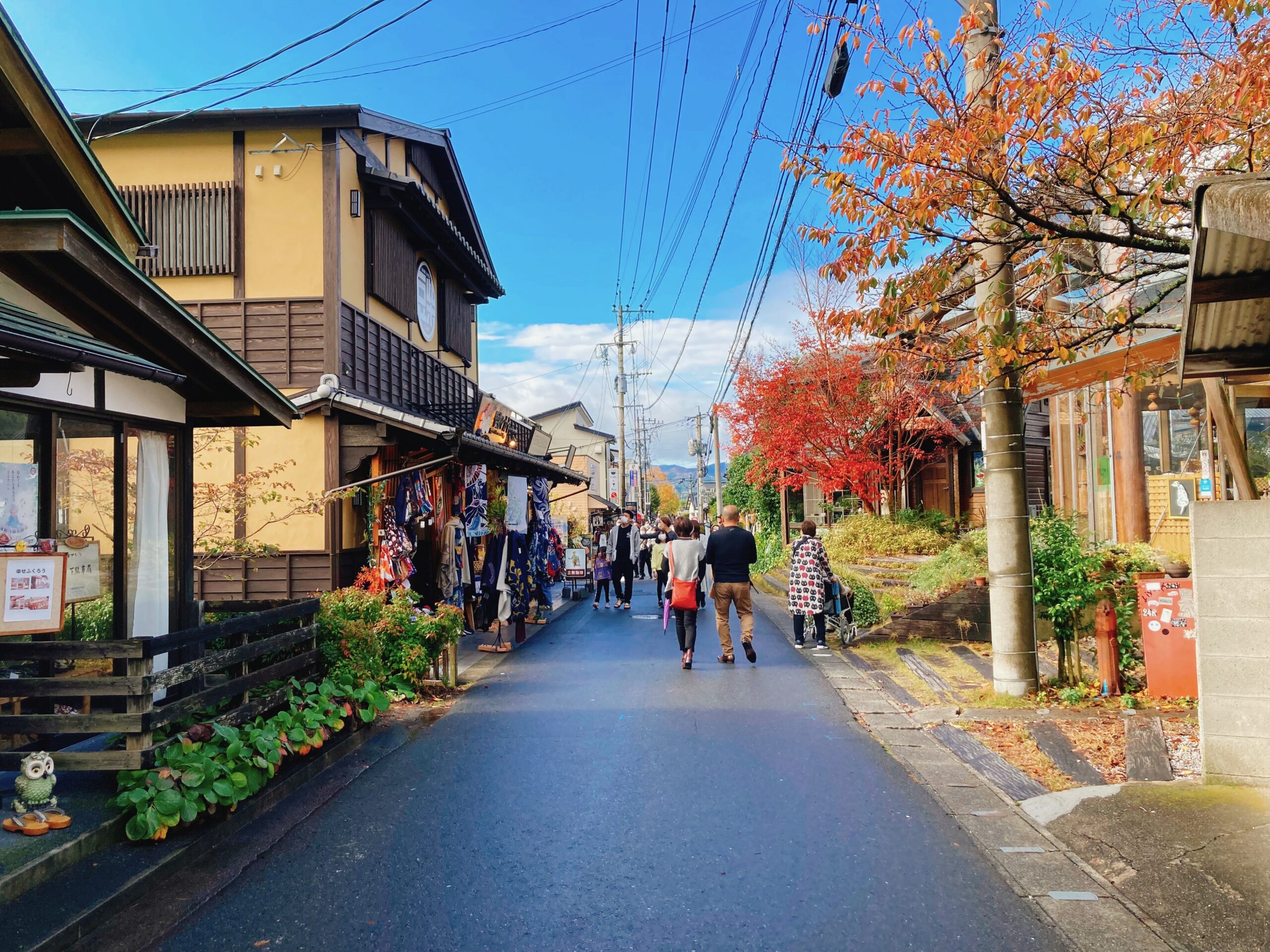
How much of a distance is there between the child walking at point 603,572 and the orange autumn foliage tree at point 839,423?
15.7 feet

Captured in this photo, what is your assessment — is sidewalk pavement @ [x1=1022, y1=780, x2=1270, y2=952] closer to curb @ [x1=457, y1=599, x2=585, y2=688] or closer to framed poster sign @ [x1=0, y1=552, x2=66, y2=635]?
framed poster sign @ [x1=0, y1=552, x2=66, y2=635]

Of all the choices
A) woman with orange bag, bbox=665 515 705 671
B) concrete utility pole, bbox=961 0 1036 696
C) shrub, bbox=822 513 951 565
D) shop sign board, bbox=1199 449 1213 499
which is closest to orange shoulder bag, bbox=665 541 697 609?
woman with orange bag, bbox=665 515 705 671

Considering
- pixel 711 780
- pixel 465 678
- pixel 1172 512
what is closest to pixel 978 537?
pixel 1172 512

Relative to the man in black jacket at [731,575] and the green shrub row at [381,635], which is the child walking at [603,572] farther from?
the green shrub row at [381,635]

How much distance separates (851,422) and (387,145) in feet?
38.4

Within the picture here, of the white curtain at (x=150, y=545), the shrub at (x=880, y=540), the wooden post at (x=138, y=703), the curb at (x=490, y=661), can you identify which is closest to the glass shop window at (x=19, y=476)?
the white curtain at (x=150, y=545)

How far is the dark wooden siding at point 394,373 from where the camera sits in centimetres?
1227

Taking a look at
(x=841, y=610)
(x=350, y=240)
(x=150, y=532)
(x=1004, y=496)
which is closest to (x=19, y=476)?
(x=150, y=532)

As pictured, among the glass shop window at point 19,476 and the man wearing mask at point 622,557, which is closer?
the glass shop window at point 19,476

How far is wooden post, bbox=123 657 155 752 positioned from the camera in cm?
510

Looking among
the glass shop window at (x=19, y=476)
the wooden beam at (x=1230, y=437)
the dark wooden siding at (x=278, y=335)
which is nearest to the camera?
the glass shop window at (x=19, y=476)

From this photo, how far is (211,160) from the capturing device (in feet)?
40.3

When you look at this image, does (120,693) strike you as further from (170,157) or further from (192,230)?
(170,157)

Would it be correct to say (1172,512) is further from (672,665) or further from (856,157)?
(856,157)
